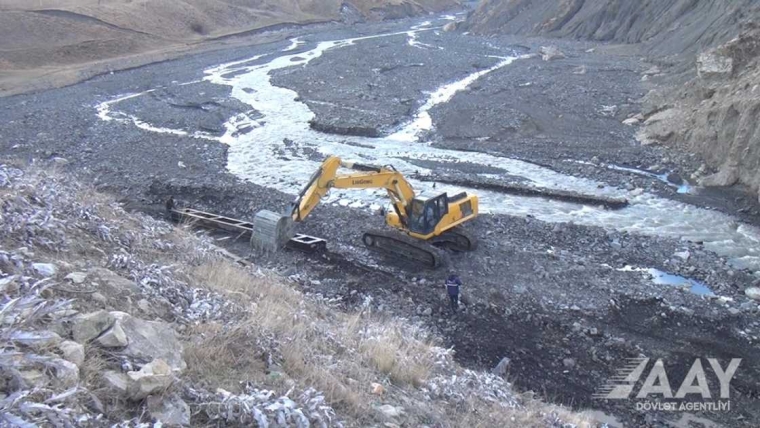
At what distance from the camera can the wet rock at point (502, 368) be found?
8633 mm

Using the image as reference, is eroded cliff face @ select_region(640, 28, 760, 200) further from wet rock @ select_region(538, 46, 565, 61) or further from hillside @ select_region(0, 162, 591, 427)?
wet rock @ select_region(538, 46, 565, 61)

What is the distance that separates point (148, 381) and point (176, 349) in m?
0.67

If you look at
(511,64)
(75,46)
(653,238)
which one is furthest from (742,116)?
(75,46)

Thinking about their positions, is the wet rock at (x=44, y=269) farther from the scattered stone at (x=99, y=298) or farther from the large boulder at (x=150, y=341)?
the large boulder at (x=150, y=341)

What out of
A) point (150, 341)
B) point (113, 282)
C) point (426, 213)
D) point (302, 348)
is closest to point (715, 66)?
point (426, 213)

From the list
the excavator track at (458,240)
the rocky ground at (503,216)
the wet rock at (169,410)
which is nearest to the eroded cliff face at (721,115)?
the rocky ground at (503,216)

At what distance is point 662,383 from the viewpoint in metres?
8.84

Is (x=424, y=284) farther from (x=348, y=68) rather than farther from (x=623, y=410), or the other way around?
(x=348, y=68)

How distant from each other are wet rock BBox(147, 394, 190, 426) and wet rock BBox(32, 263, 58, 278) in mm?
1969

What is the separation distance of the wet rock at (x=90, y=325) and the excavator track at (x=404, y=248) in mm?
7876

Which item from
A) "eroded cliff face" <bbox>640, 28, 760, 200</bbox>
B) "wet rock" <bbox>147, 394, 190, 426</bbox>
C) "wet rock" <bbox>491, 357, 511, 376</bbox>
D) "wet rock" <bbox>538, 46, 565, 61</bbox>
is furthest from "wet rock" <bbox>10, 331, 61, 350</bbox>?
"wet rock" <bbox>538, 46, 565, 61</bbox>

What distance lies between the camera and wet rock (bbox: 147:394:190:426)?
13.0 ft

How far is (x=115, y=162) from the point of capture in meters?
18.6

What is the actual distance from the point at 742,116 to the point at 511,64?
69.6 ft
